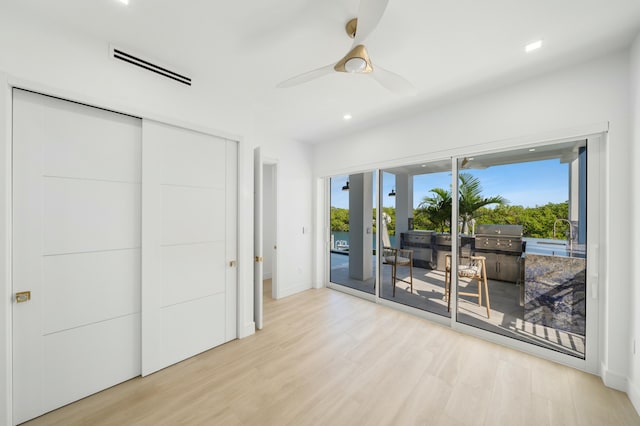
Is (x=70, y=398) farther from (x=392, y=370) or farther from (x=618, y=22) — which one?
(x=618, y=22)

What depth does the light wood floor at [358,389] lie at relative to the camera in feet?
5.48

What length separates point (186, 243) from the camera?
2.36m

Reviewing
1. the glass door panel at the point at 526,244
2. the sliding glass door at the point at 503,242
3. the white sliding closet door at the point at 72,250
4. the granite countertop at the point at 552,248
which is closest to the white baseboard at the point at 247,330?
the white sliding closet door at the point at 72,250

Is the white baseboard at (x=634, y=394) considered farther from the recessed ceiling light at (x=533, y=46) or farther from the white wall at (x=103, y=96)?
the white wall at (x=103, y=96)

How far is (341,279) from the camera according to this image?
4.70 meters

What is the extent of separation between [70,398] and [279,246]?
2.70 meters

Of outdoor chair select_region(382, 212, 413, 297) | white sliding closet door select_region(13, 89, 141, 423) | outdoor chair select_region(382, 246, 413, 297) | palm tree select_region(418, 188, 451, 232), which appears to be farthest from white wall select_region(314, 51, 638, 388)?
white sliding closet door select_region(13, 89, 141, 423)

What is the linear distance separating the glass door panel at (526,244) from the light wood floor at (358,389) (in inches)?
14.1

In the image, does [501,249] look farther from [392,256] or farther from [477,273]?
[392,256]

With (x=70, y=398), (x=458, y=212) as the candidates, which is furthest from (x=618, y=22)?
(x=70, y=398)

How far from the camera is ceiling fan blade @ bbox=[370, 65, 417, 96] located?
1826mm

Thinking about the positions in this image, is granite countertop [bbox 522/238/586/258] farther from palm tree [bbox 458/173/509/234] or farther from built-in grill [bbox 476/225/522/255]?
palm tree [bbox 458/173/509/234]

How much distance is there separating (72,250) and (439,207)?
3.76 meters

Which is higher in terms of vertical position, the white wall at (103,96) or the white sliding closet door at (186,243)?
the white wall at (103,96)
